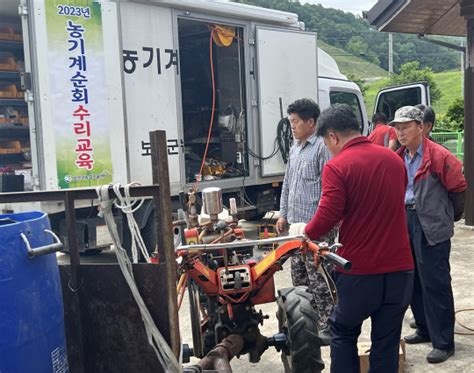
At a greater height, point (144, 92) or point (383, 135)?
point (144, 92)

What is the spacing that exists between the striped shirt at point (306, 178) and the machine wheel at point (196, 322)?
1.10 m

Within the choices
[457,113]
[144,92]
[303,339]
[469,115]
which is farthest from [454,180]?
[457,113]

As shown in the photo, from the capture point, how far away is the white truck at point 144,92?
522 centimetres

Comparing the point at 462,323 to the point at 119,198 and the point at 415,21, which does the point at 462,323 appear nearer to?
the point at 119,198

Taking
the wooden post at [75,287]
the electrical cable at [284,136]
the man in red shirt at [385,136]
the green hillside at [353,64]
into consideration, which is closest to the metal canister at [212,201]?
the wooden post at [75,287]

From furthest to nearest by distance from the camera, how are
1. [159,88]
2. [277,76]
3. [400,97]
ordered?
1. [400,97]
2. [277,76]
3. [159,88]

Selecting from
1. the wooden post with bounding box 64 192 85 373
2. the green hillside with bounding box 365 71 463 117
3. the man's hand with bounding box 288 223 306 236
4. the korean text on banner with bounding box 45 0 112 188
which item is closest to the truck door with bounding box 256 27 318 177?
the korean text on banner with bounding box 45 0 112 188

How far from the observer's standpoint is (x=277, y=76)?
741cm

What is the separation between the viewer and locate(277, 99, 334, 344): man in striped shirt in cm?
387

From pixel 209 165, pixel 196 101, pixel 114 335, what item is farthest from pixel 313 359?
pixel 196 101

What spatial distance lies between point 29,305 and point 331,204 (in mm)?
1417

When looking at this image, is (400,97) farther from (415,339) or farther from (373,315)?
(373,315)

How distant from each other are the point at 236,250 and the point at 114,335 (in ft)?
3.54

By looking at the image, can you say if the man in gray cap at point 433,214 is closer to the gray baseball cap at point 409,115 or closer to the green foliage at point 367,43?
the gray baseball cap at point 409,115
